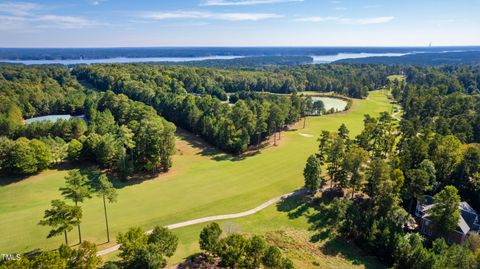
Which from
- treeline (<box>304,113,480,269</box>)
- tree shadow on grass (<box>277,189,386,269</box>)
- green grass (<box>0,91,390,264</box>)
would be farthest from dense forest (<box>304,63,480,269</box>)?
green grass (<box>0,91,390,264</box>)

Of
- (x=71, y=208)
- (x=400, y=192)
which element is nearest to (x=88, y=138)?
(x=71, y=208)

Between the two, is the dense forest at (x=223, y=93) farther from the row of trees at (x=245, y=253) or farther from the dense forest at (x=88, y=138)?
the row of trees at (x=245, y=253)

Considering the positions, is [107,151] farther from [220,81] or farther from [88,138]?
[220,81]

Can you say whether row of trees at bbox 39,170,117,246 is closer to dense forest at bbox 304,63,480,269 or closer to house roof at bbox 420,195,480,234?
dense forest at bbox 304,63,480,269

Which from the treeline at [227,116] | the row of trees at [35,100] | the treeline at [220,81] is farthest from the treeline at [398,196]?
the treeline at [220,81]

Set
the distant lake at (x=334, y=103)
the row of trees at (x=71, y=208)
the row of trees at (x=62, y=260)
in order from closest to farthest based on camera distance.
Result: 1. the row of trees at (x=62, y=260)
2. the row of trees at (x=71, y=208)
3. the distant lake at (x=334, y=103)

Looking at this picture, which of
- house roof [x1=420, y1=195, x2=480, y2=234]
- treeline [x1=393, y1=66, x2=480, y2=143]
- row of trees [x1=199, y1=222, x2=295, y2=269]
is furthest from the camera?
treeline [x1=393, y1=66, x2=480, y2=143]

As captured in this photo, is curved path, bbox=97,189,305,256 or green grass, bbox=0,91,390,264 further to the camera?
green grass, bbox=0,91,390,264
